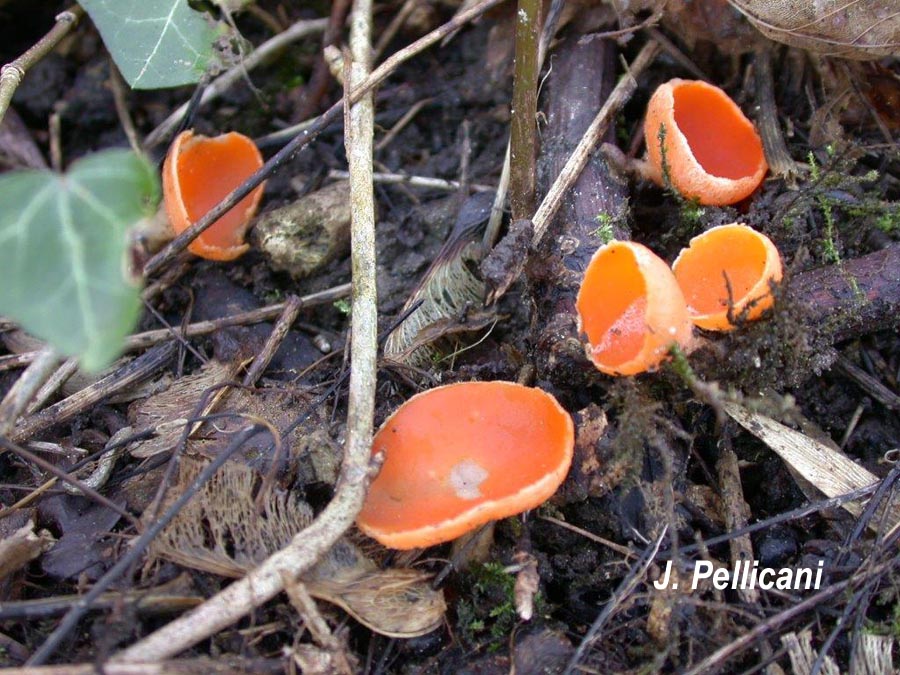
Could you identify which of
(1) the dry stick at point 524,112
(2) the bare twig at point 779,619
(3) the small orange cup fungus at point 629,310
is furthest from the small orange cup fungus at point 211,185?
(2) the bare twig at point 779,619

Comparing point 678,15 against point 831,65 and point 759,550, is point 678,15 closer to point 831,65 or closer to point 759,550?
point 831,65

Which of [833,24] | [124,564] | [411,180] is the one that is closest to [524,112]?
[411,180]

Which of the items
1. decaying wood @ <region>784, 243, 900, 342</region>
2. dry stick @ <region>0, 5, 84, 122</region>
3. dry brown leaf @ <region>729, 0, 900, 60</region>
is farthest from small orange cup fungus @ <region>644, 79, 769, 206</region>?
dry stick @ <region>0, 5, 84, 122</region>

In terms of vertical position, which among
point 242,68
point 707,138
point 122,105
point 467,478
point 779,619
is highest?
point 242,68

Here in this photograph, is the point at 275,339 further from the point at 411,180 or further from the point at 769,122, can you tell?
the point at 769,122

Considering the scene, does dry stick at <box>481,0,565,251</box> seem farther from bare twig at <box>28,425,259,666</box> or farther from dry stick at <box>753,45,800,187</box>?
bare twig at <box>28,425,259,666</box>

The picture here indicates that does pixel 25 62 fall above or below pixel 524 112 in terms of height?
above

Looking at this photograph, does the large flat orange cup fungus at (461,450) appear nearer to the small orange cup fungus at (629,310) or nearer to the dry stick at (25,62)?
the small orange cup fungus at (629,310)
